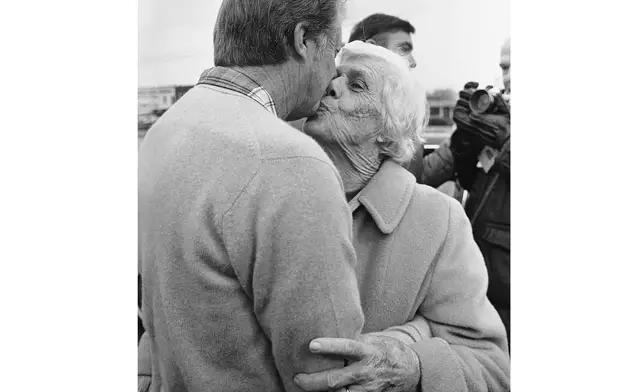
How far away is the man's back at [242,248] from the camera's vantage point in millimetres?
1500

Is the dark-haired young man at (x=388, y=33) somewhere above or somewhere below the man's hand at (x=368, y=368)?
above

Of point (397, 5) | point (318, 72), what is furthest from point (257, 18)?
point (397, 5)

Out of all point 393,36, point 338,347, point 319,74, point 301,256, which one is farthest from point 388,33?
point 338,347

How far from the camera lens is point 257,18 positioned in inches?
62.6

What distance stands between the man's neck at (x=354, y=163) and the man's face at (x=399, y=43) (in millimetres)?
219

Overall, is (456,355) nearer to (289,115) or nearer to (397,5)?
(289,115)

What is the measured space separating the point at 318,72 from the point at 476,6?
0.47 metres

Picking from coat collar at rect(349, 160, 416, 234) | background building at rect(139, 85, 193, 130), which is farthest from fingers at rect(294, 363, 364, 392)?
background building at rect(139, 85, 193, 130)

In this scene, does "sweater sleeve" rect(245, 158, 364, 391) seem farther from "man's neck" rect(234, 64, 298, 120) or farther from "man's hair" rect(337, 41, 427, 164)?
"man's hair" rect(337, 41, 427, 164)

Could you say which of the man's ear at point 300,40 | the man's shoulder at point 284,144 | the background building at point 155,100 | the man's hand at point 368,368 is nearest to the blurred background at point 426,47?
→ the background building at point 155,100

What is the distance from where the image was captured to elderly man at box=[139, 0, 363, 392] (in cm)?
150

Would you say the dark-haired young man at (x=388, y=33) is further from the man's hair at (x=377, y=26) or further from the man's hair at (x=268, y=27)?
the man's hair at (x=268, y=27)

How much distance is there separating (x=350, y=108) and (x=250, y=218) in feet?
1.19

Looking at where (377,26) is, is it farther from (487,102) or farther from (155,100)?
(155,100)
